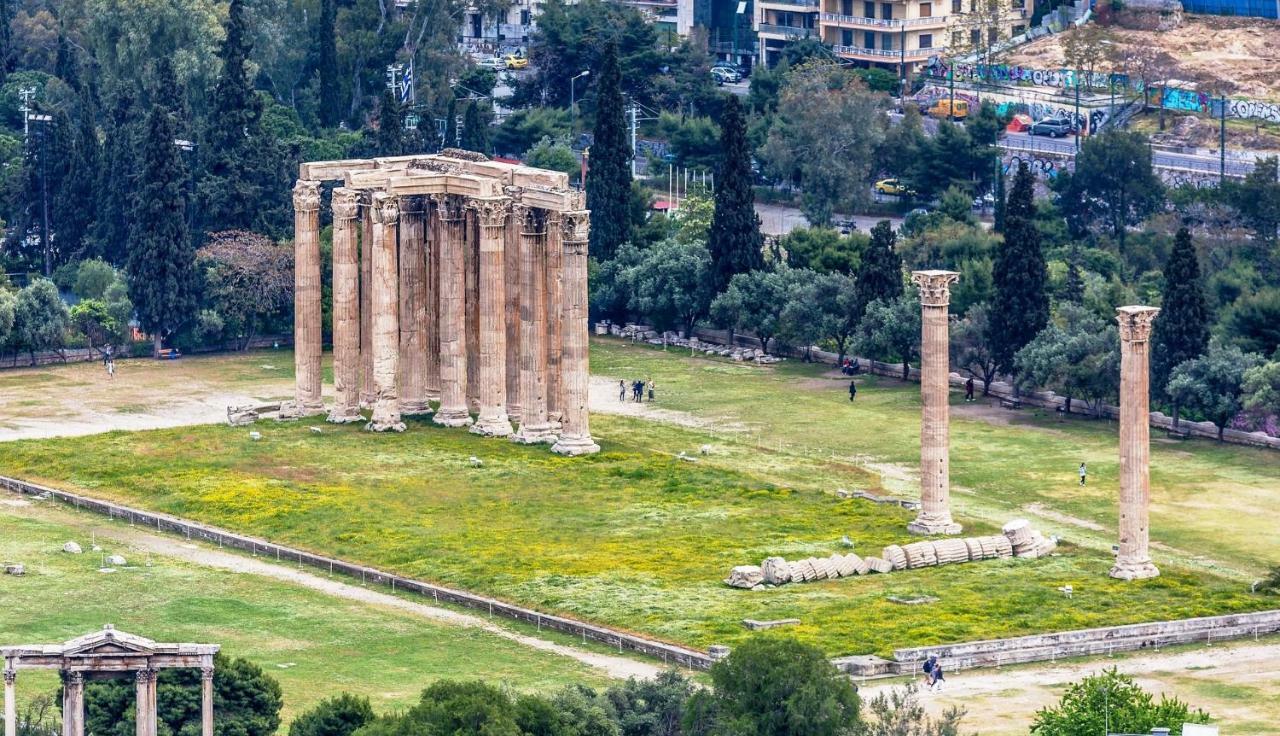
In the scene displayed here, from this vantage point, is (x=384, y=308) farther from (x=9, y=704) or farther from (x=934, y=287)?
(x=9, y=704)

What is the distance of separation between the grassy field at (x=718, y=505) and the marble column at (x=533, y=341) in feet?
6.24

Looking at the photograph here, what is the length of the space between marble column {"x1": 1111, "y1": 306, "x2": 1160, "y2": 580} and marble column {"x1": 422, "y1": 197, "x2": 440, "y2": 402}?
135ft

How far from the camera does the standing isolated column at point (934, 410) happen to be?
5832 inches

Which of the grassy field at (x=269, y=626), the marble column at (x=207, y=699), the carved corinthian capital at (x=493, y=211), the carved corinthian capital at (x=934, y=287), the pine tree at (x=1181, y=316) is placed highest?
the carved corinthian capital at (x=493, y=211)

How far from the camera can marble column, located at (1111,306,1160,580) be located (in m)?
141

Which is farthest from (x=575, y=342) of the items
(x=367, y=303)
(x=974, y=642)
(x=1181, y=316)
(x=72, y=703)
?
(x=72, y=703)

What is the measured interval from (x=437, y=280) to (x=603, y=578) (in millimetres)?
36168

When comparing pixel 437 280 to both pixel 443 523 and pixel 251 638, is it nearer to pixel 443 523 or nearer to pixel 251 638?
pixel 443 523

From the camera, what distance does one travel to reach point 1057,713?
381 feet

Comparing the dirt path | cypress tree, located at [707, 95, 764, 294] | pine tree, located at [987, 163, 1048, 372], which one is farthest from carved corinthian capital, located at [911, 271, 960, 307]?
cypress tree, located at [707, 95, 764, 294]

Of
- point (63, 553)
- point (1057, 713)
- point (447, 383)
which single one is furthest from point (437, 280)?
point (1057, 713)

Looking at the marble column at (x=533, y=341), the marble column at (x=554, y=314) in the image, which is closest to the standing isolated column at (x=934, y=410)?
the marble column at (x=554, y=314)

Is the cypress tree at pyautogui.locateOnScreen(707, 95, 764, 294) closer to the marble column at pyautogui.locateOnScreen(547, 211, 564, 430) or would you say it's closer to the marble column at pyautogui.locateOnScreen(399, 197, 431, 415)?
the marble column at pyautogui.locateOnScreen(399, 197, 431, 415)

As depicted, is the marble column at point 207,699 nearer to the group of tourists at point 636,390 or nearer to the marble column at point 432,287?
the marble column at point 432,287
